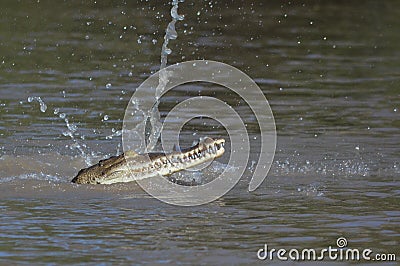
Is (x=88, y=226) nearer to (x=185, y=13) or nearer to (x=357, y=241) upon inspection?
(x=357, y=241)

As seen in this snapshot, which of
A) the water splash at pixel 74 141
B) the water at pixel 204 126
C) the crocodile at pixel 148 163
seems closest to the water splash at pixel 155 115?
the water at pixel 204 126

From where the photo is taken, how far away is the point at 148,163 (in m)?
9.09

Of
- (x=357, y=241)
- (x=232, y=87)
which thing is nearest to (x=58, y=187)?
(x=357, y=241)

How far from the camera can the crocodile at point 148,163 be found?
29.0 ft

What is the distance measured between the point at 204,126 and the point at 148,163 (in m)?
3.15

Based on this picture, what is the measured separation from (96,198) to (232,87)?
19.4ft

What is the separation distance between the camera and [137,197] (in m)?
8.98

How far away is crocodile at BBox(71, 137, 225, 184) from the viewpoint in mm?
8852

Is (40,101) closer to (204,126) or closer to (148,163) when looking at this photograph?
(204,126)

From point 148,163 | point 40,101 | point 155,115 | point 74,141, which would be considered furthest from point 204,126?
point 148,163

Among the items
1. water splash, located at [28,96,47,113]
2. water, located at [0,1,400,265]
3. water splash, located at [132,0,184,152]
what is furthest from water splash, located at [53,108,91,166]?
water splash, located at [132,0,184,152]

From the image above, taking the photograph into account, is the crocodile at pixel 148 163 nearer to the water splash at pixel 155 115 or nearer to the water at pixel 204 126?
the water at pixel 204 126

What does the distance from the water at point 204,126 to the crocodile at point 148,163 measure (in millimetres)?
122

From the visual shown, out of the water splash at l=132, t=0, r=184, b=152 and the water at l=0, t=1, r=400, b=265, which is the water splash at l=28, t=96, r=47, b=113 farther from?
the water splash at l=132, t=0, r=184, b=152
